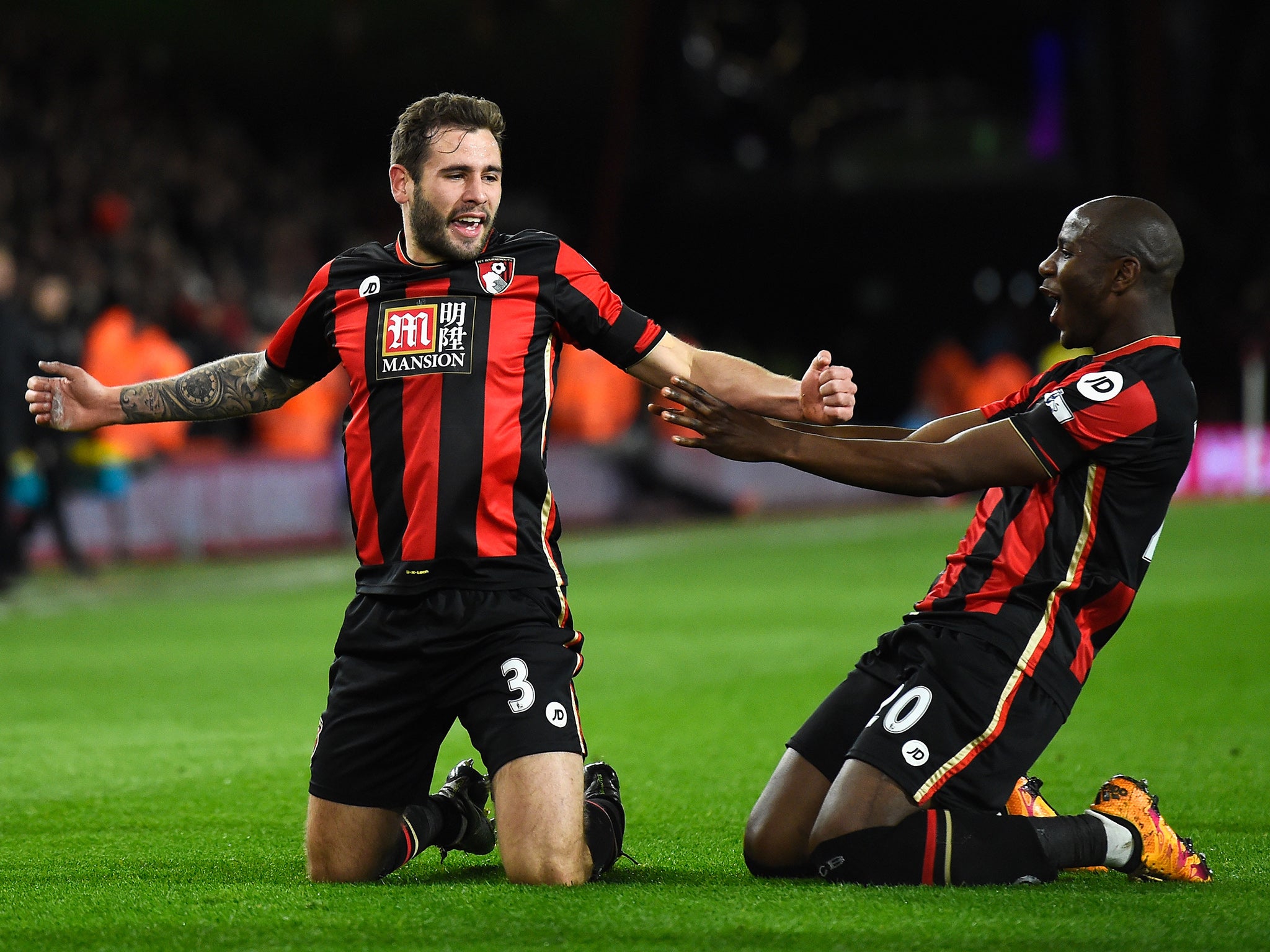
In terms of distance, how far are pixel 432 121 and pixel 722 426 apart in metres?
1.21

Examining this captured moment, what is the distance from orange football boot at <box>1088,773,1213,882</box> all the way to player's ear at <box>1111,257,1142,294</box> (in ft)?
4.49

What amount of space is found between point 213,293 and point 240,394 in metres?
16.6

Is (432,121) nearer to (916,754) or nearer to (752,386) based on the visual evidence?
(752,386)

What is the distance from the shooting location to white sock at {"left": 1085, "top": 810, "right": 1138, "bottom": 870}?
423 centimetres

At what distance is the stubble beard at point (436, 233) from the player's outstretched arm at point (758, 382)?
57cm

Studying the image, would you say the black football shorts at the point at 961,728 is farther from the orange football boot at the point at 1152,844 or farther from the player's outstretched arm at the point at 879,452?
the player's outstretched arm at the point at 879,452

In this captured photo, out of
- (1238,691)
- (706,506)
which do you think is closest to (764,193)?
(706,506)

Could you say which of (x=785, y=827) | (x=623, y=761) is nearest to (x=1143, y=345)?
(x=785, y=827)

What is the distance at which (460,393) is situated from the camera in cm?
437

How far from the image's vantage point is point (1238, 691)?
7.82m

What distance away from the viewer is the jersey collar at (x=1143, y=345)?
167 inches

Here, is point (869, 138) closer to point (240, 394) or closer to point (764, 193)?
point (764, 193)

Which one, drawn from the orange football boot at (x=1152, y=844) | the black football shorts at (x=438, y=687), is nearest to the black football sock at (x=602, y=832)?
the black football shorts at (x=438, y=687)

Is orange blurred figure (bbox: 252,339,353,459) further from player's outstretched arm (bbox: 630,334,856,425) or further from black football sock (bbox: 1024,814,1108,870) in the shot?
black football sock (bbox: 1024,814,1108,870)
